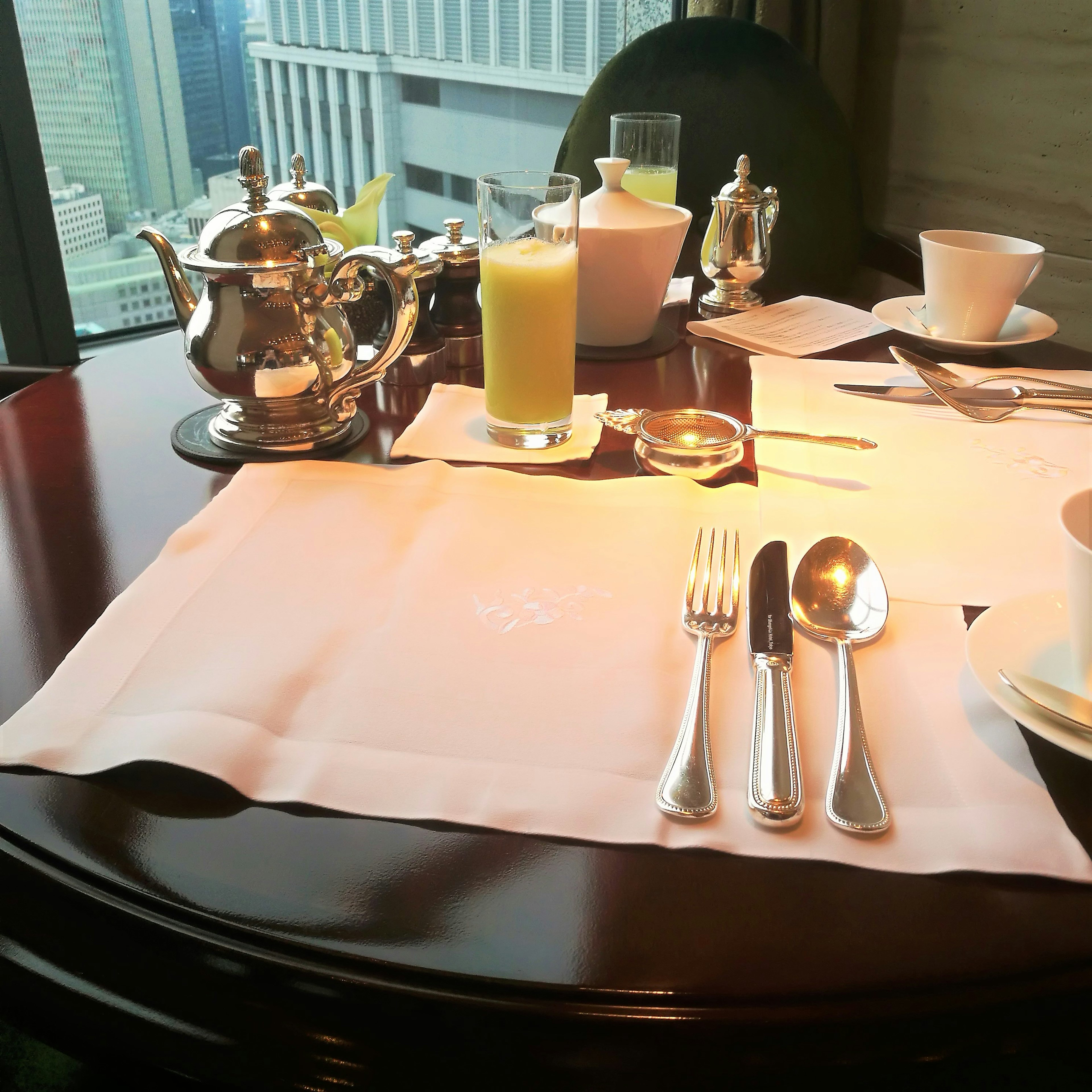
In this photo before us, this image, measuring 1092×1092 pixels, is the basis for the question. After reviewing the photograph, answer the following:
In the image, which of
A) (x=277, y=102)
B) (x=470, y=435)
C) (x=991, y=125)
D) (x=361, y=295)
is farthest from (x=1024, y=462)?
(x=277, y=102)

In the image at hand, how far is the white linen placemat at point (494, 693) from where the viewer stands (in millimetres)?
399

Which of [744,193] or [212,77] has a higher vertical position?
[212,77]

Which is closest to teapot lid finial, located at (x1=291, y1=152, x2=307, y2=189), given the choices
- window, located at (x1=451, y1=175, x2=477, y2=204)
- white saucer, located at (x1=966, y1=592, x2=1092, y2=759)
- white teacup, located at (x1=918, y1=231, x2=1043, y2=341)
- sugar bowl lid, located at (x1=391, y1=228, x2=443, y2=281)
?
sugar bowl lid, located at (x1=391, y1=228, x2=443, y2=281)

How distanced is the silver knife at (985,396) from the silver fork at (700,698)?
14.4 inches

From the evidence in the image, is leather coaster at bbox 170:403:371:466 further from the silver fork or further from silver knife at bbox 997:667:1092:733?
silver knife at bbox 997:667:1092:733

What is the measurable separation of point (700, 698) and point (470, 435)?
0.42m

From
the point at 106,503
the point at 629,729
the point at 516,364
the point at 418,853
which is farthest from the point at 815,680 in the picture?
the point at 106,503

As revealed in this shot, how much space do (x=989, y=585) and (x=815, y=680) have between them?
6.8 inches

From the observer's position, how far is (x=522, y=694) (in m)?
0.47

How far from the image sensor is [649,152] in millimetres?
1254

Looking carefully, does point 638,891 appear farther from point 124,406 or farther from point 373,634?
point 124,406

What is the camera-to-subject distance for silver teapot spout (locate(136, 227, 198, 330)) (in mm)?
782

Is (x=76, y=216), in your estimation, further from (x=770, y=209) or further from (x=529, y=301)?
(x=529, y=301)

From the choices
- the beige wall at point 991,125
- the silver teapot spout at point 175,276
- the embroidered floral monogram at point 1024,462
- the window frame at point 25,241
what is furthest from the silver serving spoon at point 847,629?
the window frame at point 25,241
